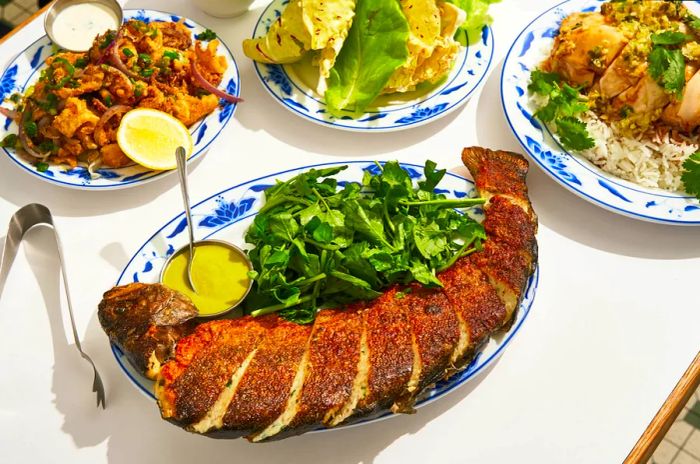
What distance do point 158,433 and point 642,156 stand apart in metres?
2.27

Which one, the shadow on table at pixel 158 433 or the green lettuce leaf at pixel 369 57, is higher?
the green lettuce leaf at pixel 369 57

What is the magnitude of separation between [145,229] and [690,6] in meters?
3.03

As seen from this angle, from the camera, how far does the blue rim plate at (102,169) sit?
2.47 meters

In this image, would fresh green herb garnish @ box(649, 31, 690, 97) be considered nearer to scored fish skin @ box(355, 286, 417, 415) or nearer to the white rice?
the white rice

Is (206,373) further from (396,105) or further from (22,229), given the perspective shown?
(396,105)

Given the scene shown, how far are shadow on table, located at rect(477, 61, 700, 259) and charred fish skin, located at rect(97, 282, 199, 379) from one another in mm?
1553

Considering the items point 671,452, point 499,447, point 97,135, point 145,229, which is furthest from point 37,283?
point 671,452

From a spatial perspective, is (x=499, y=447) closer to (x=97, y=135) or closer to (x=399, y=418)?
(x=399, y=418)

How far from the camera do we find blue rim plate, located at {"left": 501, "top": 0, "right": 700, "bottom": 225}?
93.7 inches

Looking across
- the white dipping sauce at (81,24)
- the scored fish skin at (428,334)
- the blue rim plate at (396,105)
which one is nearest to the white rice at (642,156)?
the blue rim plate at (396,105)

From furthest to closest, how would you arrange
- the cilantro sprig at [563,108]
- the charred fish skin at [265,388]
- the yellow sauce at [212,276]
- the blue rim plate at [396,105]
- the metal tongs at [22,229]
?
the blue rim plate at [396,105]
the cilantro sprig at [563,108]
the metal tongs at [22,229]
the yellow sauce at [212,276]
the charred fish skin at [265,388]

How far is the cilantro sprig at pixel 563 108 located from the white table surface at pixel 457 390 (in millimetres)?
192

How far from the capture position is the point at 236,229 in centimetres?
234

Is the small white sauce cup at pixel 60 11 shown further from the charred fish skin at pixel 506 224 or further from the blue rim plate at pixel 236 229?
the charred fish skin at pixel 506 224
